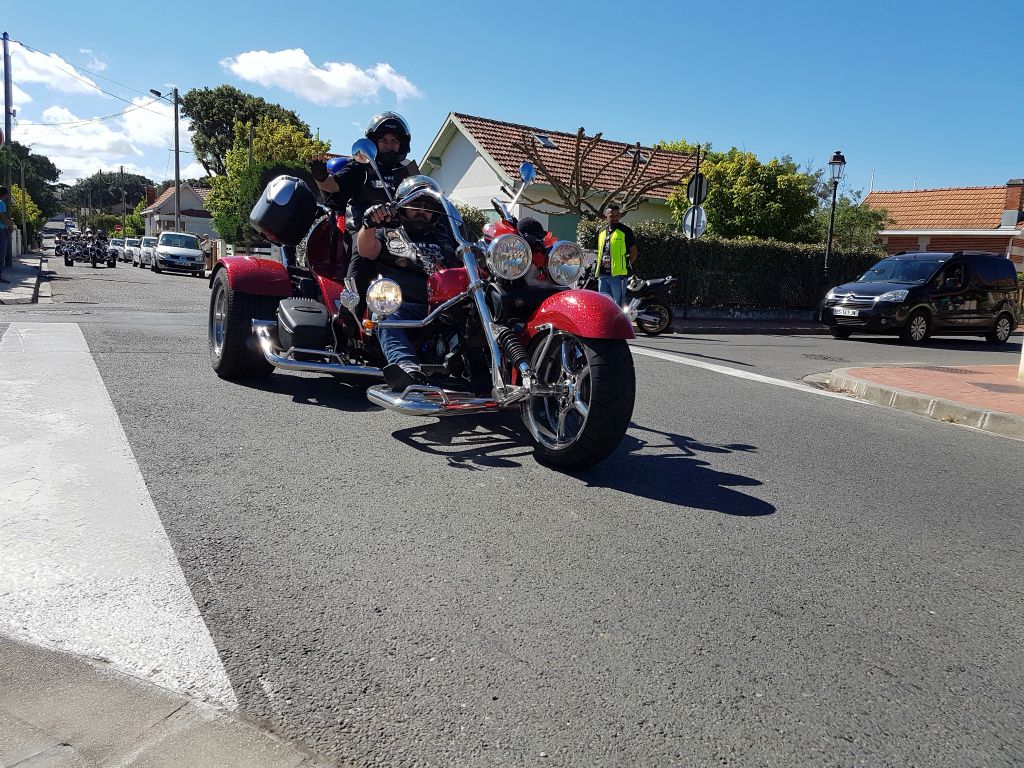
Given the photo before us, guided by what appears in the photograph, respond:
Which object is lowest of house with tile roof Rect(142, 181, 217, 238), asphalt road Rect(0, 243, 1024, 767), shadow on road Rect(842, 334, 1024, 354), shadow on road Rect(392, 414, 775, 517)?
asphalt road Rect(0, 243, 1024, 767)

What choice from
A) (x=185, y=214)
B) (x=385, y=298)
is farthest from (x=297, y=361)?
(x=185, y=214)

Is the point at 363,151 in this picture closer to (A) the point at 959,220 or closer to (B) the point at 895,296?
(B) the point at 895,296

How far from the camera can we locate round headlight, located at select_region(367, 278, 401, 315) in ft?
15.7

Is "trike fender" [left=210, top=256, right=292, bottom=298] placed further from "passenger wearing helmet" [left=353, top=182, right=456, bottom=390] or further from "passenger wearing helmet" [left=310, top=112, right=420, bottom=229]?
"passenger wearing helmet" [left=353, top=182, right=456, bottom=390]

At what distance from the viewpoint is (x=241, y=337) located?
19.7 feet

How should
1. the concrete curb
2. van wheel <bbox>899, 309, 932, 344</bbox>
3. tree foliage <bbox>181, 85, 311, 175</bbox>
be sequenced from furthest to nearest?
tree foliage <bbox>181, 85, 311, 175</bbox>, van wheel <bbox>899, 309, 932, 344</bbox>, the concrete curb

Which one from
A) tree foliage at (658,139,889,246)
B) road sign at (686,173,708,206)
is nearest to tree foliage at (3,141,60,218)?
tree foliage at (658,139,889,246)

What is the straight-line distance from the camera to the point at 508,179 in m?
24.1

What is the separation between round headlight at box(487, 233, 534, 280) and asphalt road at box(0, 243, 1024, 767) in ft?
3.37

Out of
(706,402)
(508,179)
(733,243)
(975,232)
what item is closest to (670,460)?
(706,402)

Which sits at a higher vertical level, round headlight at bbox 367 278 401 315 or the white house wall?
the white house wall

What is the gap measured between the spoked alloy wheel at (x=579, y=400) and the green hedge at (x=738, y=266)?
527 inches

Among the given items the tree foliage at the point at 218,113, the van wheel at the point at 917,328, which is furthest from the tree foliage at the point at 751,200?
the tree foliage at the point at 218,113

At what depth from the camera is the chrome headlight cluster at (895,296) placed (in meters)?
14.1
